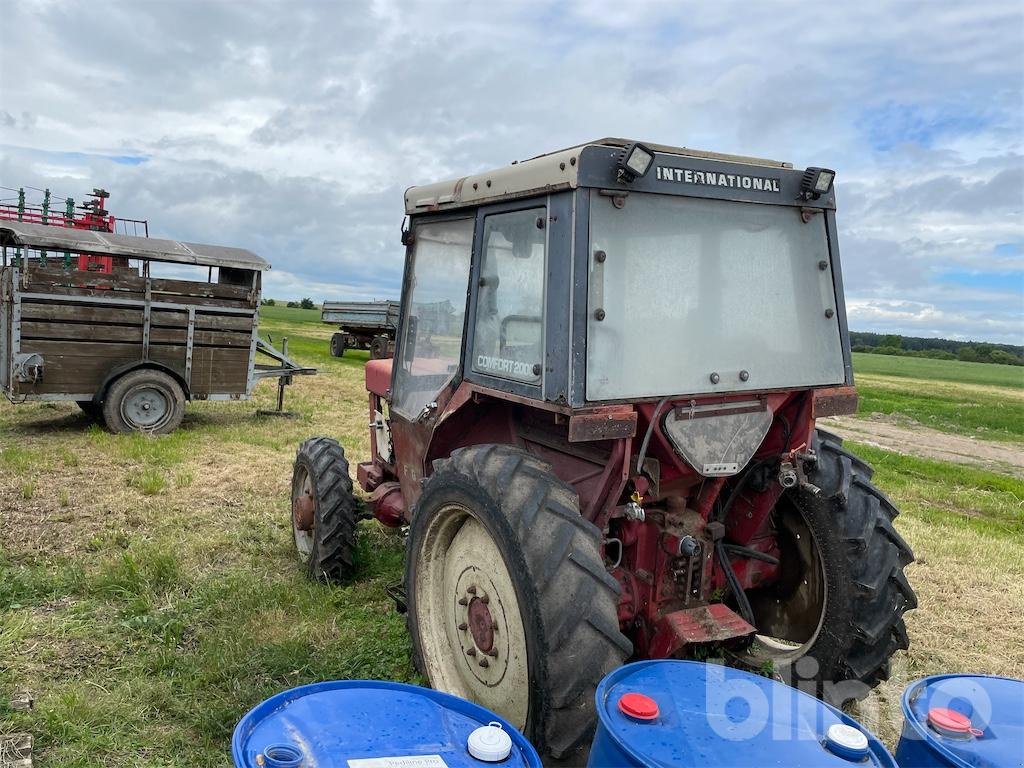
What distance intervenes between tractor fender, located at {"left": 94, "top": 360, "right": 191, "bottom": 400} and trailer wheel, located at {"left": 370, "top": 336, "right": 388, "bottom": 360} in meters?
11.2

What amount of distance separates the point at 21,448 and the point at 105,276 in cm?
237

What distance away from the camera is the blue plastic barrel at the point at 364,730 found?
1864mm

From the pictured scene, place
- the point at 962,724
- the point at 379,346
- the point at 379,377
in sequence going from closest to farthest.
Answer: the point at 962,724, the point at 379,377, the point at 379,346

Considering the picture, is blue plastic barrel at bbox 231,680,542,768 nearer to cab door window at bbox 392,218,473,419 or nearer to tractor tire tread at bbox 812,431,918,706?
cab door window at bbox 392,218,473,419

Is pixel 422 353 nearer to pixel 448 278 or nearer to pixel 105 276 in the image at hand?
pixel 448 278

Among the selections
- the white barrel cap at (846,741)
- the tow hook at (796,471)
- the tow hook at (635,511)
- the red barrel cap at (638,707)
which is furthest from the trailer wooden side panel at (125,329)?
the white barrel cap at (846,741)

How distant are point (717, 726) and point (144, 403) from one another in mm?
9376

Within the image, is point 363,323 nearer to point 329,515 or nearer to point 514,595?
point 329,515

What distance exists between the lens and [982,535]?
281 inches

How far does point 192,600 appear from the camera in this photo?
459cm

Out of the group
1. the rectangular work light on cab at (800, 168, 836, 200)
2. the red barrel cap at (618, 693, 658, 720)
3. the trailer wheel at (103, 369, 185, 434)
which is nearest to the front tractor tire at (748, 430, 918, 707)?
the rectangular work light on cab at (800, 168, 836, 200)

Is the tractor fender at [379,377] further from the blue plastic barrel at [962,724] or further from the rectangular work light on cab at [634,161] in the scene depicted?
the blue plastic barrel at [962,724]

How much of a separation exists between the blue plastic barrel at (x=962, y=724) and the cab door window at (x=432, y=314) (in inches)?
92.6

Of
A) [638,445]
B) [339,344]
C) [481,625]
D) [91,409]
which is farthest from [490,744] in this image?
[339,344]
